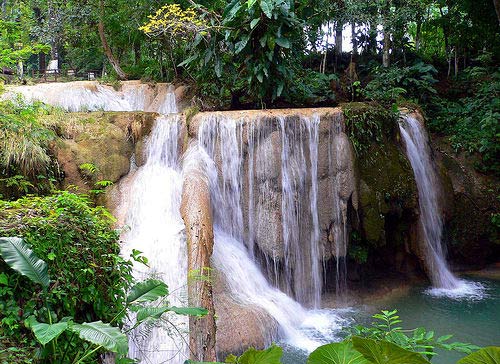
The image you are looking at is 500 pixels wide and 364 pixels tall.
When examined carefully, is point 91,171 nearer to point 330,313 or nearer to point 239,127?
point 239,127

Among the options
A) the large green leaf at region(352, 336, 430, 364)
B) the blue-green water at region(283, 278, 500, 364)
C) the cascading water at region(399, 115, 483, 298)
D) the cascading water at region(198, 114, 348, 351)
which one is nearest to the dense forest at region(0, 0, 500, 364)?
the large green leaf at region(352, 336, 430, 364)

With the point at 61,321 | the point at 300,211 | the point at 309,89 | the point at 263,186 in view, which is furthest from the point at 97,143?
the point at 309,89

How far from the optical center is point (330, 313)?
8.15 metres

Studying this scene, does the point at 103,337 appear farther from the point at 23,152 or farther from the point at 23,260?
the point at 23,152

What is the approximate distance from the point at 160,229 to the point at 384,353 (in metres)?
6.70

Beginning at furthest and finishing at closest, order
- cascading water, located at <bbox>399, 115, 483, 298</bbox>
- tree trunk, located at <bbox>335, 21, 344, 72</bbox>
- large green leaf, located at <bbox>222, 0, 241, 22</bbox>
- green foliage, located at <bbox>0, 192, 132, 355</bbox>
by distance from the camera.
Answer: tree trunk, located at <bbox>335, 21, 344, 72</bbox>, large green leaf, located at <bbox>222, 0, 241, 22</bbox>, cascading water, located at <bbox>399, 115, 483, 298</bbox>, green foliage, located at <bbox>0, 192, 132, 355</bbox>

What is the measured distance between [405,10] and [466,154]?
5.69 m

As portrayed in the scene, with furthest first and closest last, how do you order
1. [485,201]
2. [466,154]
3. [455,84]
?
[455,84], [466,154], [485,201]

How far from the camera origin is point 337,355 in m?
1.24

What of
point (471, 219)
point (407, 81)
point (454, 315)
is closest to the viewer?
point (454, 315)

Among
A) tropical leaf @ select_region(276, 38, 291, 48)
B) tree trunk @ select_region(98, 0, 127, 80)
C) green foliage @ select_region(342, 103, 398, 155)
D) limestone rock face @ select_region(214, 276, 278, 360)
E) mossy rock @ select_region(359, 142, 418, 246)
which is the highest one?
tree trunk @ select_region(98, 0, 127, 80)

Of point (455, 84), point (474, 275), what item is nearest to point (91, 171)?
point (474, 275)

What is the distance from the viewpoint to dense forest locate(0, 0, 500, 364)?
321 cm

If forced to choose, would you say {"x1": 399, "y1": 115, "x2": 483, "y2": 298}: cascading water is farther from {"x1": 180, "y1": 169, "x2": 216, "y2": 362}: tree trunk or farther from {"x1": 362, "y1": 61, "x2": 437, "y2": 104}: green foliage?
{"x1": 180, "y1": 169, "x2": 216, "y2": 362}: tree trunk
